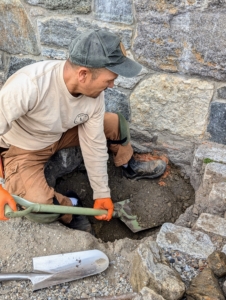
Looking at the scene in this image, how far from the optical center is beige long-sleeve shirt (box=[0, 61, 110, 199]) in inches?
87.9

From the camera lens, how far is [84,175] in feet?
10.9

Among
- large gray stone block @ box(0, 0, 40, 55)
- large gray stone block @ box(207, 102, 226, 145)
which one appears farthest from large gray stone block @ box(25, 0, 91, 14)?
large gray stone block @ box(207, 102, 226, 145)

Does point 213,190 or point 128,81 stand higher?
point 128,81

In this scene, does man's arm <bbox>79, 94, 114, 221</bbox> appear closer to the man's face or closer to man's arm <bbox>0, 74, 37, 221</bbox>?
the man's face

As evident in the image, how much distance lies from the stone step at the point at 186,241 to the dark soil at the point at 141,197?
0.70 metres

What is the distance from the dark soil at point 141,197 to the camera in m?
3.04

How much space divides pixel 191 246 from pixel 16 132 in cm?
130

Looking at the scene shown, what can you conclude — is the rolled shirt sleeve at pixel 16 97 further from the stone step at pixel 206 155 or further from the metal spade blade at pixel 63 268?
the stone step at pixel 206 155

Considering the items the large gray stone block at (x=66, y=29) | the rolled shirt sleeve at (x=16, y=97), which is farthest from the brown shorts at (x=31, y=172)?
the large gray stone block at (x=66, y=29)

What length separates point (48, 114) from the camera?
2426 millimetres

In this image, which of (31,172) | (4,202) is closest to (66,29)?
(31,172)

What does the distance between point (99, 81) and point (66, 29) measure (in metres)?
0.82

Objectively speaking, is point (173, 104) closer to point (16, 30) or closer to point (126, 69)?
point (126, 69)

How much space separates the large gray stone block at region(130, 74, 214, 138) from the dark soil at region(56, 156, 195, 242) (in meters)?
0.44
